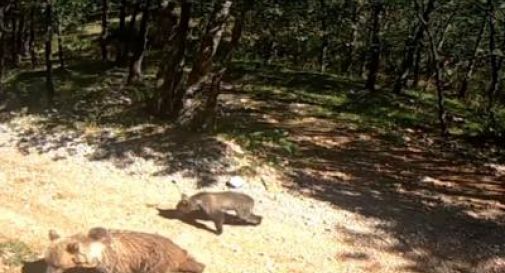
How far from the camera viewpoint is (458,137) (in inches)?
767

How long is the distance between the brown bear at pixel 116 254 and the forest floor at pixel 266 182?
1073mm

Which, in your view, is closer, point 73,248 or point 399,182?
point 73,248

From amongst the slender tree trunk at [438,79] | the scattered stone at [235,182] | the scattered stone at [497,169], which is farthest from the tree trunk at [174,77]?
the scattered stone at [497,169]

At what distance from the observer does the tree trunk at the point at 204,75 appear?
51.6 ft

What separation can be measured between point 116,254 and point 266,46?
3037 cm

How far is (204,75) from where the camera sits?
645 inches

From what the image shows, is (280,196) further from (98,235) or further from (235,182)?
(98,235)

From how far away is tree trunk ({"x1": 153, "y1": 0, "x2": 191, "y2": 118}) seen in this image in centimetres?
1659

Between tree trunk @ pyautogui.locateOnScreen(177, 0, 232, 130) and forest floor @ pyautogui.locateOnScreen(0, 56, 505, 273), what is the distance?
0.50 metres

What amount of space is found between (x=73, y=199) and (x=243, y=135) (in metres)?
4.85

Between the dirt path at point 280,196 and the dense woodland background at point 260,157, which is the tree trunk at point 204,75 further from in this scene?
the dirt path at point 280,196

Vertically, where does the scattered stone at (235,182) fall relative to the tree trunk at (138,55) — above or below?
below

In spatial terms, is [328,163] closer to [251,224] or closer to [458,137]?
[251,224]

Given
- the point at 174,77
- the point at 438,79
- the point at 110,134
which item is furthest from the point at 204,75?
the point at 438,79
